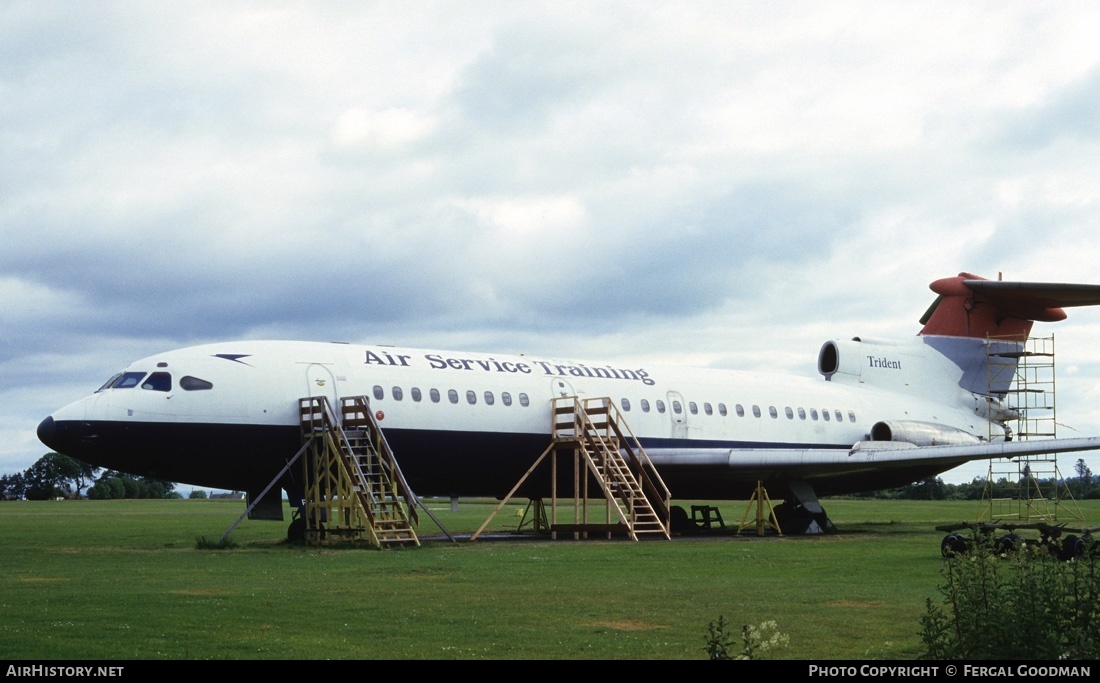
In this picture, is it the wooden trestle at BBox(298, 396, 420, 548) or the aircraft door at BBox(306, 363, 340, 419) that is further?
the aircraft door at BBox(306, 363, 340, 419)

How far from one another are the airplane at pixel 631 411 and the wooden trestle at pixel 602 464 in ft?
1.54

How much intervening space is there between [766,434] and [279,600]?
23538 mm

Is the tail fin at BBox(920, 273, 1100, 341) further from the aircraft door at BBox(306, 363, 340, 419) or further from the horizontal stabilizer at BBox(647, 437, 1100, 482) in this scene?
the aircraft door at BBox(306, 363, 340, 419)

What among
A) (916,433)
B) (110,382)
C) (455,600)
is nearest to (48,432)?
(110,382)

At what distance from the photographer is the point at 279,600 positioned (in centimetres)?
1430

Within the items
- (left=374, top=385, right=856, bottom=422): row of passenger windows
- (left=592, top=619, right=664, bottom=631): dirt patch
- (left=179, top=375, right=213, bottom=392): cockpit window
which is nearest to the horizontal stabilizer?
(left=374, top=385, right=856, bottom=422): row of passenger windows

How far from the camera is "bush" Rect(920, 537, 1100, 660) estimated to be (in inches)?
350

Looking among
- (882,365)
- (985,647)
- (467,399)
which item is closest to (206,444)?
(467,399)

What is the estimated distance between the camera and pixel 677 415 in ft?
110

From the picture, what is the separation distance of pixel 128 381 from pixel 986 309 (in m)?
28.3

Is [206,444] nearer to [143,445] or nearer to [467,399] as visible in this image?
[143,445]

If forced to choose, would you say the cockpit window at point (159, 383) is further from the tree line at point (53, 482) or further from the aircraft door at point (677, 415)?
the tree line at point (53, 482)

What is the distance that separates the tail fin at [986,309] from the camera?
124ft

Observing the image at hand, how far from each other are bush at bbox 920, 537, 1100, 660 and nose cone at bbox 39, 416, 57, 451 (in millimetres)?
19914
